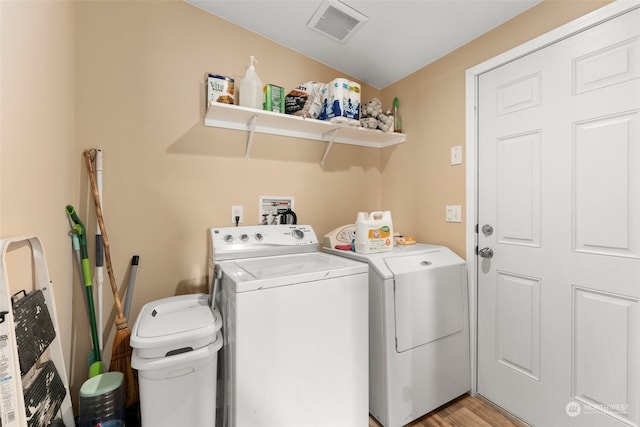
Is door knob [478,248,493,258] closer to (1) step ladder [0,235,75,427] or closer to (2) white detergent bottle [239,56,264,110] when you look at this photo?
(2) white detergent bottle [239,56,264,110]

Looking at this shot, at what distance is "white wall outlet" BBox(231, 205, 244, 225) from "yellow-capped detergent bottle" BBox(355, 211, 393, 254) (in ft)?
2.61

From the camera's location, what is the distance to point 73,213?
1.42 meters

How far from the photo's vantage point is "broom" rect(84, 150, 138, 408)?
1480mm

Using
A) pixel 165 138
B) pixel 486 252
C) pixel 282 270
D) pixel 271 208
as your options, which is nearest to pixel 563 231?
pixel 486 252

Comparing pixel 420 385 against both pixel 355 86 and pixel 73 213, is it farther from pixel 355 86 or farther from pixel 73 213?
pixel 73 213

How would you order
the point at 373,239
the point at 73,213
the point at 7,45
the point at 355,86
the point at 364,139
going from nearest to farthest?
the point at 7,45, the point at 73,213, the point at 373,239, the point at 355,86, the point at 364,139

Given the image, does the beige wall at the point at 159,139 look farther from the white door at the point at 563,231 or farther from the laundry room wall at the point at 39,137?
the white door at the point at 563,231

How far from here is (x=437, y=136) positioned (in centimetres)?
209

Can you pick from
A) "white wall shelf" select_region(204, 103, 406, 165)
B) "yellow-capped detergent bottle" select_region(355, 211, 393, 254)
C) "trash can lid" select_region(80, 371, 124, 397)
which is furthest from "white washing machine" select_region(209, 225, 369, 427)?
"white wall shelf" select_region(204, 103, 406, 165)

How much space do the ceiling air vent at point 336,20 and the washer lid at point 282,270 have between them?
1519mm

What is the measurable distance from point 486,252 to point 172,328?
184cm

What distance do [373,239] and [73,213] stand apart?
64.1 inches

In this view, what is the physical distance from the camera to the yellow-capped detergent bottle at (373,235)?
1.74 m

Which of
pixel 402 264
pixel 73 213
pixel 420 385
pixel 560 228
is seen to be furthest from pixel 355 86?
pixel 420 385
